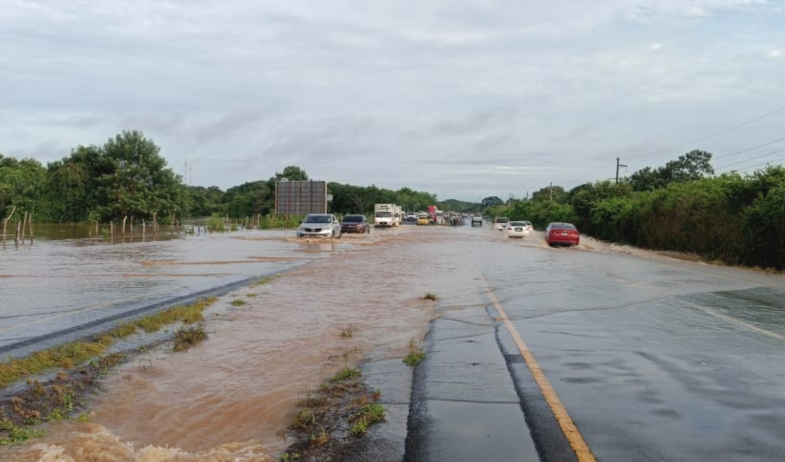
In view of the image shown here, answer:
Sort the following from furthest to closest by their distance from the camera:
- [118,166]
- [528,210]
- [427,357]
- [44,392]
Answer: [528,210] < [118,166] < [427,357] < [44,392]

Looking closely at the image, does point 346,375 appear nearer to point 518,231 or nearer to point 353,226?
point 353,226

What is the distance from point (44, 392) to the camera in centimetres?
638

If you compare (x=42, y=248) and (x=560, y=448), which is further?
(x=42, y=248)

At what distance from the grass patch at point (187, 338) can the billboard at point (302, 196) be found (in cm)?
5707

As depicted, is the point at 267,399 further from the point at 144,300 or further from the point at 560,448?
the point at 144,300

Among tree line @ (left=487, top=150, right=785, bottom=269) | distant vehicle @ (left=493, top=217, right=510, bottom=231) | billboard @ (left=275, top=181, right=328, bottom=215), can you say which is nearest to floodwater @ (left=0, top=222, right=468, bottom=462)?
tree line @ (left=487, top=150, right=785, bottom=269)

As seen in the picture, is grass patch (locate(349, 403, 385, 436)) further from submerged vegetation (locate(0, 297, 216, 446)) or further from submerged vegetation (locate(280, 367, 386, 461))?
submerged vegetation (locate(0, 297, 216, 446))

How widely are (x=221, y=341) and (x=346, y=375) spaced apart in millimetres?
2970

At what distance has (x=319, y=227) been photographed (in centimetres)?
4150

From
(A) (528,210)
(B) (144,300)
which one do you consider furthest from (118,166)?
(A) (528,210)

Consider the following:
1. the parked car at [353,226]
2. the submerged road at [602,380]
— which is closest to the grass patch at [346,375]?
the submerged road at [602,380]

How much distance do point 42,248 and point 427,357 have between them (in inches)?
1109

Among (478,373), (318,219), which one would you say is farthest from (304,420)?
(318,219)

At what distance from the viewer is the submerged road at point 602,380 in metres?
4.98
